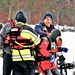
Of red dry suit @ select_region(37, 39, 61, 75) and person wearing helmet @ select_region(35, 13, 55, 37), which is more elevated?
person wearing helmet @ select_region(35, 13, 55, 37)

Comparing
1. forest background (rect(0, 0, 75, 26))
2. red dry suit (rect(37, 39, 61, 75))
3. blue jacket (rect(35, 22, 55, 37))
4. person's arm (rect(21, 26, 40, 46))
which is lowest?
red dry suit (rect(37, 39, 61, 75))

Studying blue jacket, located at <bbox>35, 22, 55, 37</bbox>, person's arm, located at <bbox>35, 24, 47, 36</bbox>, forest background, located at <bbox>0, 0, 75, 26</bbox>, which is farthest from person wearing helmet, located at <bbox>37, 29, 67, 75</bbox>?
forest background, located at <bbox>0, 0, 75, 26</bbox>

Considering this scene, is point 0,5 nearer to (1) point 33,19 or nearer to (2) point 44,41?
(1) point 33,19

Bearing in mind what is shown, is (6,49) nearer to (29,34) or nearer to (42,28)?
(29,34)

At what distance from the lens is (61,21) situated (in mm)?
66750

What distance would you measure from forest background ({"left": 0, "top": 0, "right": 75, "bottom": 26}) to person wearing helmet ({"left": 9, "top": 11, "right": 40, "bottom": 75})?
5548 centimetres

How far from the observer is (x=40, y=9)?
2635 inches

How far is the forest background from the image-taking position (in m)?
63.3

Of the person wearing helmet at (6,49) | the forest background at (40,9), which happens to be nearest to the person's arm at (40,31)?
the person wearing helmet at (6,49)

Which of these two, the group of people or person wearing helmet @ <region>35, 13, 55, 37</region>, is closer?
the group of people

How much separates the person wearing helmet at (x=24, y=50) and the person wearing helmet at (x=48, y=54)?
514mm

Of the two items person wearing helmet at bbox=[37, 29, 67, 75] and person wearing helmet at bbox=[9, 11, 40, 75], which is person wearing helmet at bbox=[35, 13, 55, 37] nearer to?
person wearing helmet at bbox=[37, 29, 67, 75]

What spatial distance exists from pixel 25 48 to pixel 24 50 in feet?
0.12

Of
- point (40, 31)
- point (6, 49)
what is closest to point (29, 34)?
point (6, 49)
